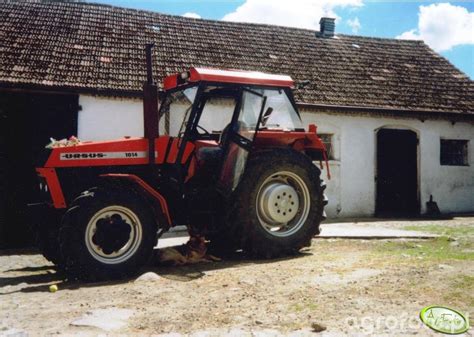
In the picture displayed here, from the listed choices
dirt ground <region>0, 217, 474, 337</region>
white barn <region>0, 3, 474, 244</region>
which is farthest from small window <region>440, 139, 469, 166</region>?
dirt ground <region>0, 217, 474, 337</region>

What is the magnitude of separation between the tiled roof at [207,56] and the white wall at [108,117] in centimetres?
31

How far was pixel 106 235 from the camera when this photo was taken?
463 cm

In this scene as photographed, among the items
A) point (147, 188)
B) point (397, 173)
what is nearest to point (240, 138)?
point (147, 188)

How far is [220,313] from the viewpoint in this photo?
342cm

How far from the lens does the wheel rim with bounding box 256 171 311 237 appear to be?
5699mm

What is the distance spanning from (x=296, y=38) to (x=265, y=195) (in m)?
9.46

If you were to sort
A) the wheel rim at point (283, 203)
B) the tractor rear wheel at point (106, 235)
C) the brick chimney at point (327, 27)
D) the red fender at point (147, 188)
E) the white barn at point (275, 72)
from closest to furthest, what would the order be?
the tractor rear wheel at point (106, 235) < the red fender at point (147, 188) < the wheel rim at point (283, 203) < the white barn at point (275, 72) < the brick chimney at point (327, 27)

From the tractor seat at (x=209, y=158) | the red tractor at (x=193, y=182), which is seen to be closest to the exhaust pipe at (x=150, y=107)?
the red tractor at (x=193, y=182)

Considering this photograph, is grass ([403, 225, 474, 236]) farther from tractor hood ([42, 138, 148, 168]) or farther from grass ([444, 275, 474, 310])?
tractor hood ([42, 138, 148, 168])

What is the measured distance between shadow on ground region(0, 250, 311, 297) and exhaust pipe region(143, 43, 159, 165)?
1295mm

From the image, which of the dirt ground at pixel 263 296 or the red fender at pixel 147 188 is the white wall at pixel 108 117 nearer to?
the dirt ground at pixel 263 296

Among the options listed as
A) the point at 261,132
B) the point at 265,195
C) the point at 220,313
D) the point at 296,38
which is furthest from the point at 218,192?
the point at 296,38

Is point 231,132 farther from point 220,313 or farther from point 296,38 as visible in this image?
point 296,38

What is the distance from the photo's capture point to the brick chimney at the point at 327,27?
1475 centimetres
